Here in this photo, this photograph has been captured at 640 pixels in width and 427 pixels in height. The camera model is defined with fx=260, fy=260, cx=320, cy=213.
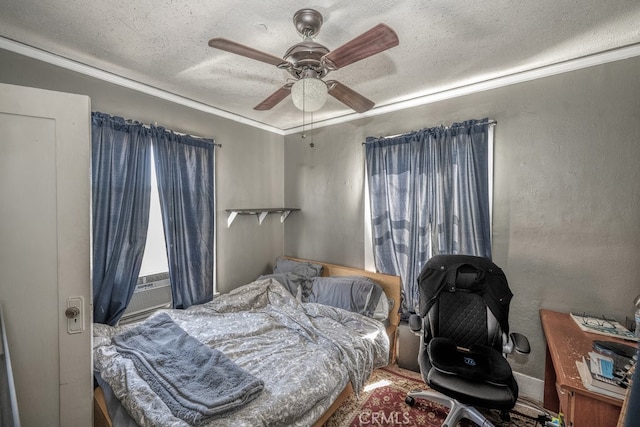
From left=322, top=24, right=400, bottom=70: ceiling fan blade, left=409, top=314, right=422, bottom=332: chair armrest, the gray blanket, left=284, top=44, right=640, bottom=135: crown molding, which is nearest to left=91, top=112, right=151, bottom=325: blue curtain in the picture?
the gray blanket

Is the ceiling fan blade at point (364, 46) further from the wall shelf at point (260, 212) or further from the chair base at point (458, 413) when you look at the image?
the chair base at point (458, 413)

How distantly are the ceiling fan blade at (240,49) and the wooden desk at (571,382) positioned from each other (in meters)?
2.06

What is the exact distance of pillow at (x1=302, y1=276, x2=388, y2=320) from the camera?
247cm

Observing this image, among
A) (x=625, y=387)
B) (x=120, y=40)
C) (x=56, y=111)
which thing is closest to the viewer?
(x=625, y=387)

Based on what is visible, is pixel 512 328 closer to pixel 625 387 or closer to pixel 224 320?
pixel 625 387

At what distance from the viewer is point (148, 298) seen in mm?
2426

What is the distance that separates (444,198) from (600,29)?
1389 mm

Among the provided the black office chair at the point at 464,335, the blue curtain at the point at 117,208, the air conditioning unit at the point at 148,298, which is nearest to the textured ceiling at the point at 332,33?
the blue curtain at the point at 117,208

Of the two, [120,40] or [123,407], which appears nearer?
[123,407]

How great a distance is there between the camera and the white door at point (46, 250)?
1.15 meters

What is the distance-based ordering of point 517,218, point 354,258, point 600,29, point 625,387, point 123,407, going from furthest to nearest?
point 354,258, point 517,218, point 600,29, point 123,407, point 625,387

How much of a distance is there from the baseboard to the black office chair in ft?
1.28

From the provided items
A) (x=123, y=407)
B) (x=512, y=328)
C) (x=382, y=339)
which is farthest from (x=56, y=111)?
(x=512, y=328)

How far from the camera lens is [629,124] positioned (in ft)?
5.74
